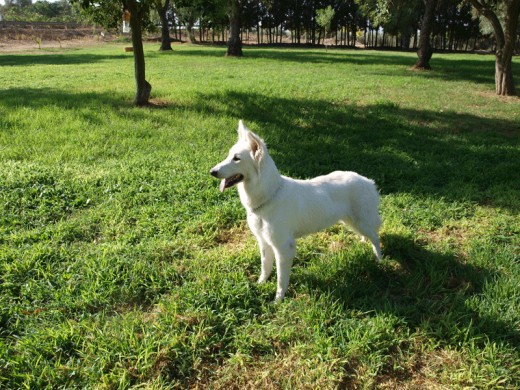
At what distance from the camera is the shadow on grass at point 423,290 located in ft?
8.96

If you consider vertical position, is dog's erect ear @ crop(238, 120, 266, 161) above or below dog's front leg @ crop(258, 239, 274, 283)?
above

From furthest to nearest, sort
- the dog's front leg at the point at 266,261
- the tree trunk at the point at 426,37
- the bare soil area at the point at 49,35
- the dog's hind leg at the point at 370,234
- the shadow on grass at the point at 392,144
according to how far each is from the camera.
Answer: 1. the bare soil area at the point at 49,35
2. the tree trunk at the point at 426,37
3. the shadow on grass at the point at 392,144
4. the dog's hind leg at the point at 370,234
5. the dog's front leg at the point at 266,261

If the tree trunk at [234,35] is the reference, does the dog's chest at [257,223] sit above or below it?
below

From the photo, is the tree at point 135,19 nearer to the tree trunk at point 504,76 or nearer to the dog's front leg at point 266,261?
the dog's front leg at point 266,261

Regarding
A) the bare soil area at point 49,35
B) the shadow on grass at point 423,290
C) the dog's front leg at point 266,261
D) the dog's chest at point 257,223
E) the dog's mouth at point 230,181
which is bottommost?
the shadow on grass at point 423,290

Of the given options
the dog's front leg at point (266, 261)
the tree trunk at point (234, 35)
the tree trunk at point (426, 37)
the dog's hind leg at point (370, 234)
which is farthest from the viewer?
the tree trunk at point (234, 35)

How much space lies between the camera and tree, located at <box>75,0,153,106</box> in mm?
8527

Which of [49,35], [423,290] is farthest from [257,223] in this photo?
[49,35]

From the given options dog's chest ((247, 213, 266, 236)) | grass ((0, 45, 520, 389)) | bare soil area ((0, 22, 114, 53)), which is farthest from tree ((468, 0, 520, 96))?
bare soil area ((0, 22, 114, 53))

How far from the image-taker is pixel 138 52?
8742mm

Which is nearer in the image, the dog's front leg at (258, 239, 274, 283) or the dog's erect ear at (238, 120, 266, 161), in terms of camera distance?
the dog's erect ear at (238, 120, 266, 161)

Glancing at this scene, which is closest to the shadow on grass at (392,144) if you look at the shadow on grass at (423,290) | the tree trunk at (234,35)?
the shadow on grass at (423,290)

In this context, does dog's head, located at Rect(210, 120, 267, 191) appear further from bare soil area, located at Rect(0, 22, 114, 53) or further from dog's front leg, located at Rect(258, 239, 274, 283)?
bare soil area, located at Rect(0, 22, 114, 53)

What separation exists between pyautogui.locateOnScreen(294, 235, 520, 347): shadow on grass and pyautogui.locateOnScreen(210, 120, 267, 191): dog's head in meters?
1.19
